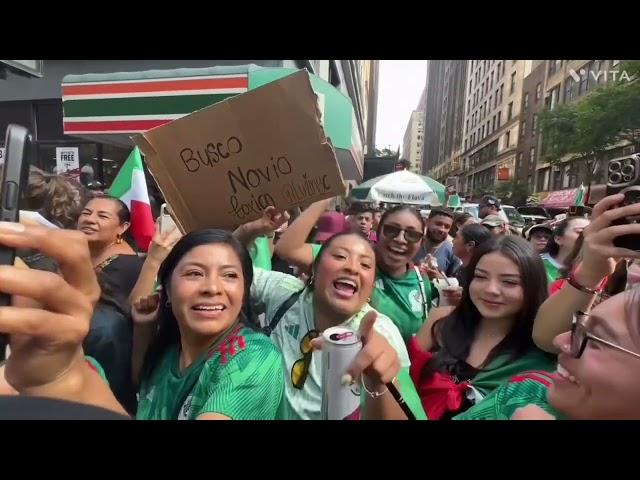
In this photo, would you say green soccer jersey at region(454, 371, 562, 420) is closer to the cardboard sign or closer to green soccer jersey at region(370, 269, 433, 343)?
green soccer jersey at region(370, 269, 433, 343)

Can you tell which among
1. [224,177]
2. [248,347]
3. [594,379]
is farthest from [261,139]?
[594,379]

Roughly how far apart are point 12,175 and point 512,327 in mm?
1743

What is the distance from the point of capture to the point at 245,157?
2039mm

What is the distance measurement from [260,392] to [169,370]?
43 cm

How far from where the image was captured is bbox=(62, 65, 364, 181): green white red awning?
18.9 ft

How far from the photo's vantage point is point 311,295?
189 cm

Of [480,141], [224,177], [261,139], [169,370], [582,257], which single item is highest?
[480,141]

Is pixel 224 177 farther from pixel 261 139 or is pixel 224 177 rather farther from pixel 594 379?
pixel 594 379

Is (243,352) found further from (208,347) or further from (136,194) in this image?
(136,194)

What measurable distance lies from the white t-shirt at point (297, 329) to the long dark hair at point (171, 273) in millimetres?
229

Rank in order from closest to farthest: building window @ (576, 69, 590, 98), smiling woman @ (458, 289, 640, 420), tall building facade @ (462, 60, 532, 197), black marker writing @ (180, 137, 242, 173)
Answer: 1. smiling woman @ (458, 289, 640, 420)
2. black marker writing @ (180, 137, 242, 173)
3. building window @ (576, 69, 590, 98)
4. tall building facade @ (462, 60, 532, 197)

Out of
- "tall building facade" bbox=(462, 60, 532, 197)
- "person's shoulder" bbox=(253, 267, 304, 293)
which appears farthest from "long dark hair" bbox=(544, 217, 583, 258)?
"tall building facade" bbox=(462, 60, 532, 197)

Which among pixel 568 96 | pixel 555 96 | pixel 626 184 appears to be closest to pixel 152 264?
pixel 626 184

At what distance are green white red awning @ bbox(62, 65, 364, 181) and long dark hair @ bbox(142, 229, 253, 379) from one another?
14.7 ft
